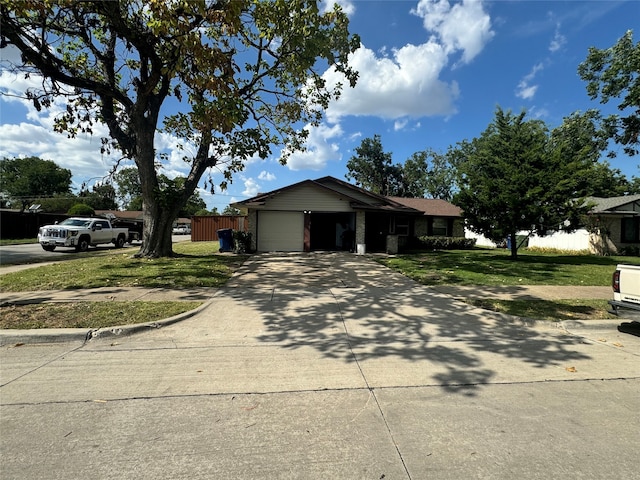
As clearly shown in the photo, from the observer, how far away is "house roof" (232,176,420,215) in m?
18.4

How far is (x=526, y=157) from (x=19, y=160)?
94.1 m

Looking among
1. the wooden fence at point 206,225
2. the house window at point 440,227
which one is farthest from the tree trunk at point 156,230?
the wooden fence at point 206,225

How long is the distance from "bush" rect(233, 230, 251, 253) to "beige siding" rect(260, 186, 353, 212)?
70.1 inches

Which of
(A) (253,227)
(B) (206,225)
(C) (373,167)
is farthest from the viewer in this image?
(C) (373,167)

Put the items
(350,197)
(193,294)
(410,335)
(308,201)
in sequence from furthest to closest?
(308,201) → (350,197) → (193,294) → (410,335)

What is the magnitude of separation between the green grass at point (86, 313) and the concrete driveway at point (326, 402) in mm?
605

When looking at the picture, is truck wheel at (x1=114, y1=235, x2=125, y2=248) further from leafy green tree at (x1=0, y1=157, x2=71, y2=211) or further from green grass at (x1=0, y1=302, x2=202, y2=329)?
leafy green tree at (x1=0, y1=157, x2=71, y2=211)

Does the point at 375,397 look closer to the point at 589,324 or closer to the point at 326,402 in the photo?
the point at 326,402

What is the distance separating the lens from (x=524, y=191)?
15531 millimetres

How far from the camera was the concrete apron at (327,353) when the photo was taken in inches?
151

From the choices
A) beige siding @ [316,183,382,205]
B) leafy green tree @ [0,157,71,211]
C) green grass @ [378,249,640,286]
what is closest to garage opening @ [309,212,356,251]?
beige siding @ [316,183,382,205]

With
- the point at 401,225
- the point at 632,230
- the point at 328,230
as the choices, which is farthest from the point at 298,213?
the point at 632,230

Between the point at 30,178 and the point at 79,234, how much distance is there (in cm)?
7015

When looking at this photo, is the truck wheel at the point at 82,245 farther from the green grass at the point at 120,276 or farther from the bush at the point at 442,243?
the bush at the point at 442,243
